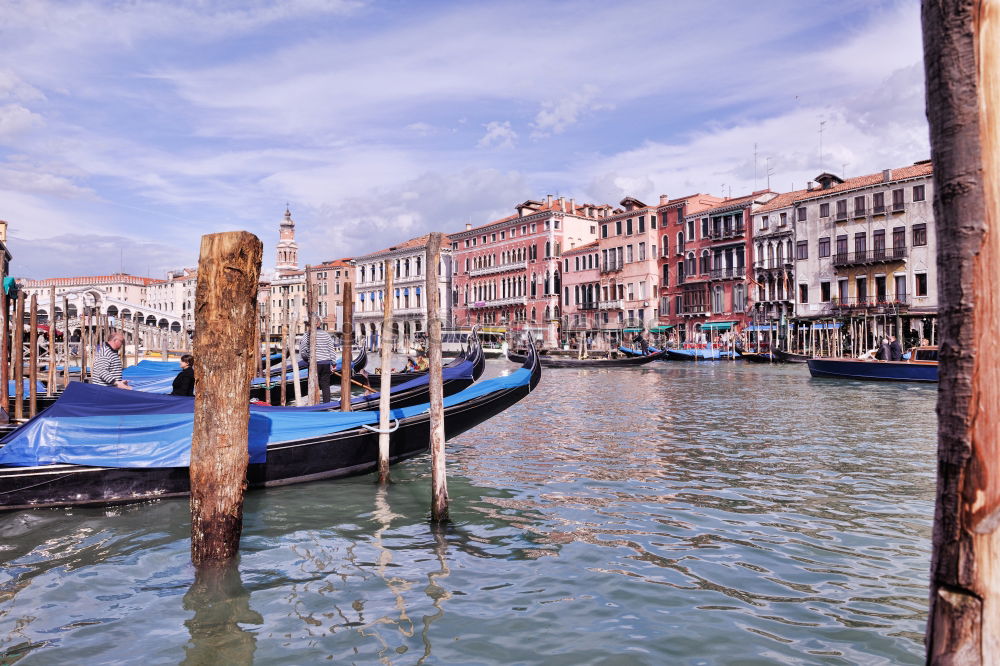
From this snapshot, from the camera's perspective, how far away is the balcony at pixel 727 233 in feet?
117

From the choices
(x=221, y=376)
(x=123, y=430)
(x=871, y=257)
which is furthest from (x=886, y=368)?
(x=221, y=376)

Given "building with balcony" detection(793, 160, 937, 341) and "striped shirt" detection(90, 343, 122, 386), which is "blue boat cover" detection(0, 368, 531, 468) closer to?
"striped shirt" detection(90, 343, 122, 386)

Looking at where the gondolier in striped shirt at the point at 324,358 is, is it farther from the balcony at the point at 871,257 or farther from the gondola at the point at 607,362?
the balcony at the point at 871,257

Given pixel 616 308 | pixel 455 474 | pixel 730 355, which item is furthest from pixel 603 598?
pixel 616 308

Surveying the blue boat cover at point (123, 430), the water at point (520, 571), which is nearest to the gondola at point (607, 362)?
the water at point (520, 571)

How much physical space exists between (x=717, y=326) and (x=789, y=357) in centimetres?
734

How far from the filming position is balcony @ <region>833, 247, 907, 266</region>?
95.2 feet

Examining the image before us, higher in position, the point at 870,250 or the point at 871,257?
the point at 870,250

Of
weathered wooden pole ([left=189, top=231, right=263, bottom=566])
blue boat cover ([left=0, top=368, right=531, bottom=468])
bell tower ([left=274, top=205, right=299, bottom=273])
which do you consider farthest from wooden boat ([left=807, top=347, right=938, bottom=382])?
bell tower ([left=274, top=205, right=299, bottom=273])

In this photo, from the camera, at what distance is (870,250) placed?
3009 centimetres

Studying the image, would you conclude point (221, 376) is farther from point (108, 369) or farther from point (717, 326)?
point (717, 326)

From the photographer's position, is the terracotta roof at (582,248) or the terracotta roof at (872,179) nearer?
the terracotta roof at (872,179)

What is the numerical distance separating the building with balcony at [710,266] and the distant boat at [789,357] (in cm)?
548

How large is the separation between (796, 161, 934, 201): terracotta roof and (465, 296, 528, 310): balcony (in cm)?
2022
